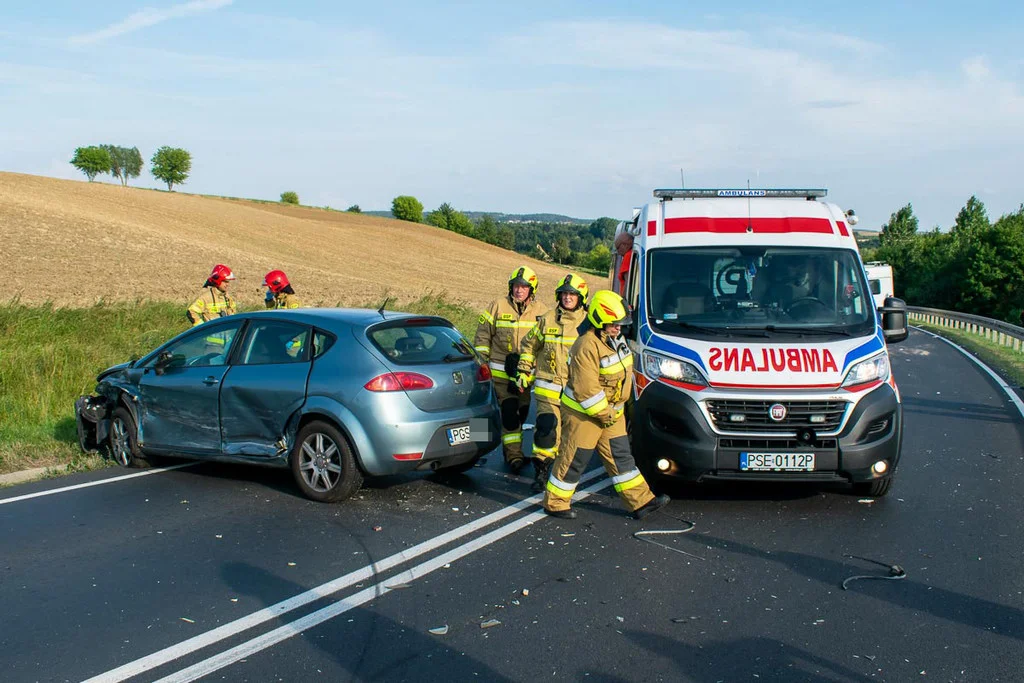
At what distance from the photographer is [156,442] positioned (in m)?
8.77

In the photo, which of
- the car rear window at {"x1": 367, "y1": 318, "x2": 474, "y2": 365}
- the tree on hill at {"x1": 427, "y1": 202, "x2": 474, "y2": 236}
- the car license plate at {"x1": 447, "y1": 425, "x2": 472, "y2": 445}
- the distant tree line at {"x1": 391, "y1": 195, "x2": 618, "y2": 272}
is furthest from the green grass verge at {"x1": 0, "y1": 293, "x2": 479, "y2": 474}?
the tree on hill at {"x1": 427, "y1": 202, "x2": 474, "y2": 236}

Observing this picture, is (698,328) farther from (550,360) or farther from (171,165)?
(171,165)

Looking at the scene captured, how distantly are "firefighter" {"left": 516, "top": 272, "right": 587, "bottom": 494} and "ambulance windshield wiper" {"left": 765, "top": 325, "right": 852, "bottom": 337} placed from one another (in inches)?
60.0

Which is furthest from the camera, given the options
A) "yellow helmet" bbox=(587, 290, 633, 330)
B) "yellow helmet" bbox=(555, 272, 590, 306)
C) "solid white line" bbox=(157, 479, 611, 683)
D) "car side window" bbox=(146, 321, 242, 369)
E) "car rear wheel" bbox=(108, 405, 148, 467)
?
"car rear wheel" bbox=(108, 405, 148, 467)

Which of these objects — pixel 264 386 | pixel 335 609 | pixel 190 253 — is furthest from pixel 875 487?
pixel 190 253

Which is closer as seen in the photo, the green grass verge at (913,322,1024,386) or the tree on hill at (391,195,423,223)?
the green grass verge at (913,322,1024,386)

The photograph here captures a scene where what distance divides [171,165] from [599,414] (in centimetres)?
14344

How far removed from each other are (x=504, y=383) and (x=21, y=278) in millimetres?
26959

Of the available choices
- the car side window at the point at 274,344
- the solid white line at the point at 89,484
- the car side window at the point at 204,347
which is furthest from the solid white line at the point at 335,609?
the solid white line at the point at 89,484

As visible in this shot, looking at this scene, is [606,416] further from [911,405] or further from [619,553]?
[911,405]

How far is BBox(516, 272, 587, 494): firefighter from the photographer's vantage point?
800 cm

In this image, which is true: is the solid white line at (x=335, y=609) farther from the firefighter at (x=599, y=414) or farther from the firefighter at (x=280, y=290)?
the firefighter at (x=280, y=290)

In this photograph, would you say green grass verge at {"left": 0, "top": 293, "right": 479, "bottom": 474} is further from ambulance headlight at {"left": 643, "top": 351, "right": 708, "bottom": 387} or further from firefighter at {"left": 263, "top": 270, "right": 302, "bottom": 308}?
ambulance headlight at {"left": 643, "top": 351, "right": 708, "bottom": 387}

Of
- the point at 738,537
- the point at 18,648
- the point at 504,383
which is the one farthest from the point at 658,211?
the point at 18,648
